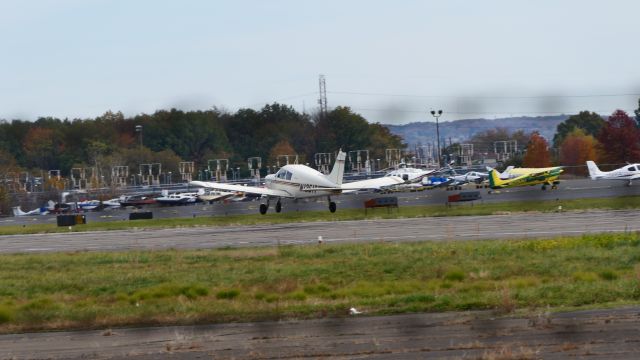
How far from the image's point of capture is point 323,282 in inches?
1150

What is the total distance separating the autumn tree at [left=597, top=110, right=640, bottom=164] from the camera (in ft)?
198

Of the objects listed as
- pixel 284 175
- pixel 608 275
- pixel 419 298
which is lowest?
pixel 419 298

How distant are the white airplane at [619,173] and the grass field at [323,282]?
150 feet

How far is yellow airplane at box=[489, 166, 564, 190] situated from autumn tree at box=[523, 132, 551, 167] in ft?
1.76

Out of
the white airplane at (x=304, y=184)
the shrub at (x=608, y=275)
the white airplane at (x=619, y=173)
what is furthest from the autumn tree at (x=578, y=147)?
the shrub at (x=608, y=275)

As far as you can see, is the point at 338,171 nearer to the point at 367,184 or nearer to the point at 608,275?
the point at 367,184

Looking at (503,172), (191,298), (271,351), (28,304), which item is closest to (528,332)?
(271,351)

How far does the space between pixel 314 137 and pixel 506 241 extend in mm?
39007

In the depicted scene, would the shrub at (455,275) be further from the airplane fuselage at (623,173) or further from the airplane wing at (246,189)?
the airplane fuselage at (623,173)

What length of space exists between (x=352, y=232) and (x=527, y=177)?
37.9m

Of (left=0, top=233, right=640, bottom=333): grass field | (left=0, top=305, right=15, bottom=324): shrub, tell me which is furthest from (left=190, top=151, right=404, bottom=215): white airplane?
(left=0, top=305, right=15, bottom=324): shrub

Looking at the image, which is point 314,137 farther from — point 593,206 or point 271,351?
point 271,351

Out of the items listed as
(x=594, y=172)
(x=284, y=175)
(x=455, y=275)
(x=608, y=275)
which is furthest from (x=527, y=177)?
(x=608, y=275)

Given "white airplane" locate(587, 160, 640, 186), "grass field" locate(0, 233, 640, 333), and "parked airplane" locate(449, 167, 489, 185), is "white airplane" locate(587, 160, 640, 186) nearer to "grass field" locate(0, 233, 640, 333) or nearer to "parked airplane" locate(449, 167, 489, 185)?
"parked airplane" locate(449, 167, 489, 185)
